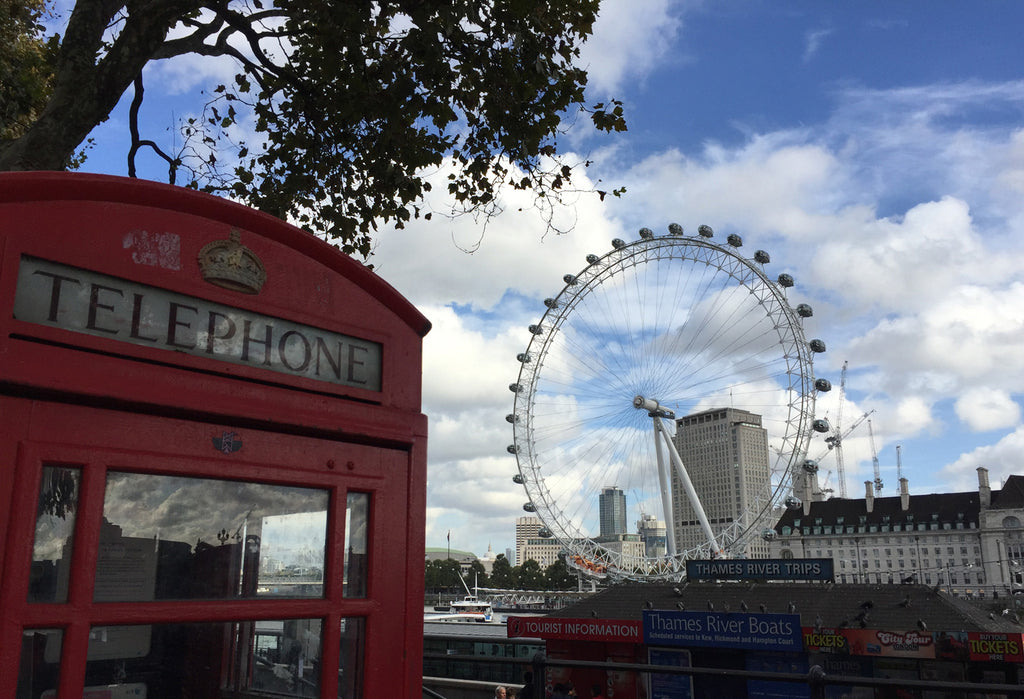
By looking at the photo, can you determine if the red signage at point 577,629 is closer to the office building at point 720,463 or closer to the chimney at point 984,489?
the office building at point 720,463

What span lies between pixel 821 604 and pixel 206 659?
46.7 ft

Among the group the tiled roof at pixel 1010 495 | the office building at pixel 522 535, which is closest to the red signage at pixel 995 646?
the tiled roof at pixel 1010 495

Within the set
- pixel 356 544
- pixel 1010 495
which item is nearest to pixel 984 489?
pixel 1010 495

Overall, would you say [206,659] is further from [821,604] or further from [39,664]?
[821,604]

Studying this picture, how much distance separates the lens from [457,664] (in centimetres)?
1878

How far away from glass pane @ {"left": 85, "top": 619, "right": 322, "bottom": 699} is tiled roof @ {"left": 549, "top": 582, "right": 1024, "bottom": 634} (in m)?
12.5

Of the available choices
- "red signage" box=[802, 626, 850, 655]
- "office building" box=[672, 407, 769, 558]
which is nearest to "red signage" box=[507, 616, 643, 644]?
"red signage" box=[802, 626, 850, 655]

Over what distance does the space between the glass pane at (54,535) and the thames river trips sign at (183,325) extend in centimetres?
32

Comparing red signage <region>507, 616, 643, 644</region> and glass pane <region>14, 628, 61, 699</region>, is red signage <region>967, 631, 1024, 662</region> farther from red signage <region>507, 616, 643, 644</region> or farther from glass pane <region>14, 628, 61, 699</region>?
glass pane <region>14, 628, 61, 699</region>

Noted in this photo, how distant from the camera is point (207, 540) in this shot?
5.89 ft

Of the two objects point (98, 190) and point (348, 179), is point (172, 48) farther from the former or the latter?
point (98, 190)

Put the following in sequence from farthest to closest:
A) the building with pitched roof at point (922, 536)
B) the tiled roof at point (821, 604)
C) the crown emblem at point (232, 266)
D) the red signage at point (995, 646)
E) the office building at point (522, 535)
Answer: the office building at point (522, 535)
the building with pitched roof at point (922, 536)
the tiled roof at point (821, 604)
the red signage at point (995, 646)
the crown emblem at point (232, 266)

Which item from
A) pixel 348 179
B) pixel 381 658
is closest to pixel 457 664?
pixel 348 179

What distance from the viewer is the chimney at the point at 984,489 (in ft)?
296
